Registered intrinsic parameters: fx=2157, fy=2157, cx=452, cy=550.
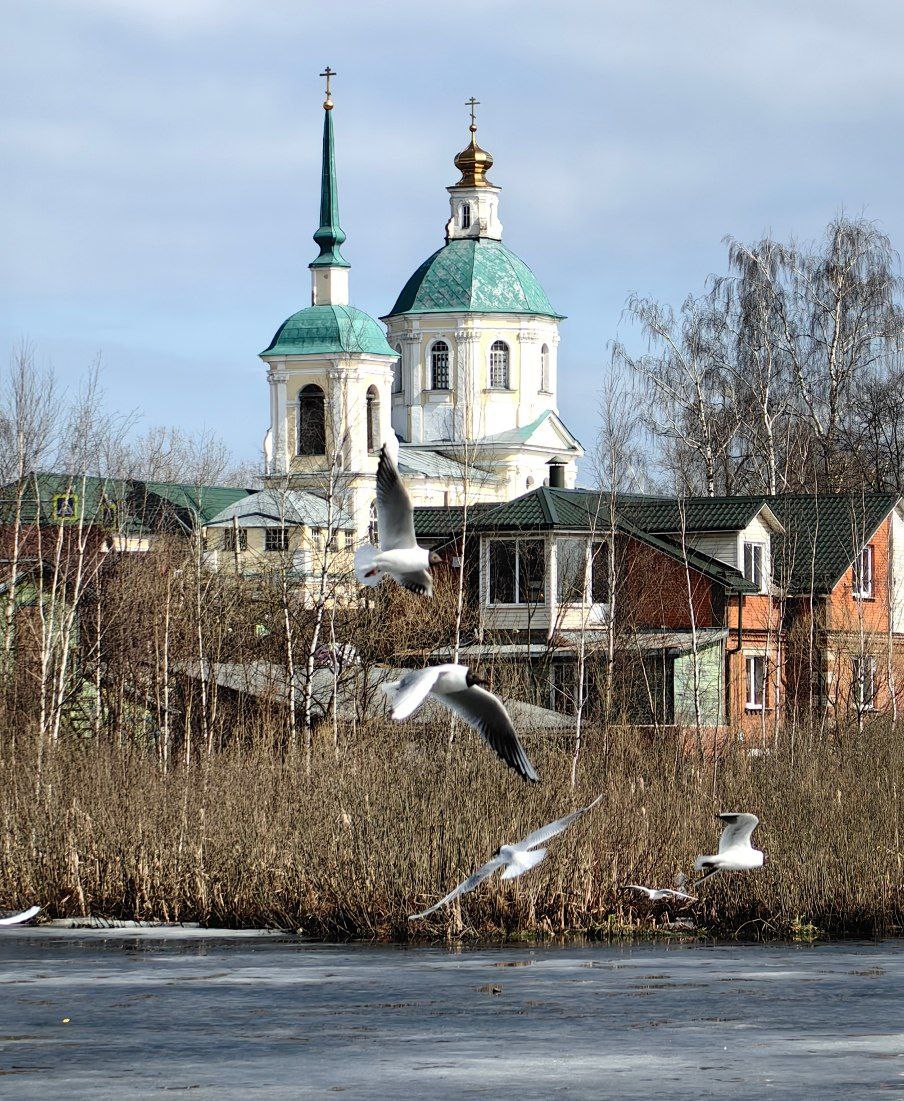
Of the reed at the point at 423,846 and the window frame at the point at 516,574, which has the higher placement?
the window frame at the point at 516,574

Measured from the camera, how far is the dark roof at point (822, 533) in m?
47.9

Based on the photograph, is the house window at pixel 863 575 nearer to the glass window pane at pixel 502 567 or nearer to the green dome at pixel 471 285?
the glass window pane at pixel 502 567

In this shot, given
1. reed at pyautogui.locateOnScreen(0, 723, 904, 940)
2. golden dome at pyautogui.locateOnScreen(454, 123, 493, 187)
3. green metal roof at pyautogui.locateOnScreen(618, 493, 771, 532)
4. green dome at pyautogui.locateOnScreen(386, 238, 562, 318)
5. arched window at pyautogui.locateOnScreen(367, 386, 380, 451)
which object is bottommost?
reed at pyautogui.locateOnScreen(0, 723, 904, 940)

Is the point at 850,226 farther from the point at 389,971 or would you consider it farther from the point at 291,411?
the point at 389,971

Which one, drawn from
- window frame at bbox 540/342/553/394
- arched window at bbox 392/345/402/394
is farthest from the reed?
window frame at bbox 540/342/553/394

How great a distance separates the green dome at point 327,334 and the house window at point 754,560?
3484 centimetres

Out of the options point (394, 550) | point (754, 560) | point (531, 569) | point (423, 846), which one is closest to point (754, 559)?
point (754, 560)

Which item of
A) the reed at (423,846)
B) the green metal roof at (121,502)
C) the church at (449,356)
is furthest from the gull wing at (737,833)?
the church at (449,356)

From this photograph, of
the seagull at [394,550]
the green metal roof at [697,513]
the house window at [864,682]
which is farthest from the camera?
the green metal roof at [697,513]

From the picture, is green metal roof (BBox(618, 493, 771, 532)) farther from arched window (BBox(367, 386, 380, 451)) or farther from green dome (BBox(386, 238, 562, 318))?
green dome (BBox(386, 238, 562, 318))

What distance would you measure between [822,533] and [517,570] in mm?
7515

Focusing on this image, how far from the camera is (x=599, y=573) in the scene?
47.1m

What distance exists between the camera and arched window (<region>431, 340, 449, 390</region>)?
91.2 m

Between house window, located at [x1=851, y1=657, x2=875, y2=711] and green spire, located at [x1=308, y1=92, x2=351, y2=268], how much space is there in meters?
39.7
